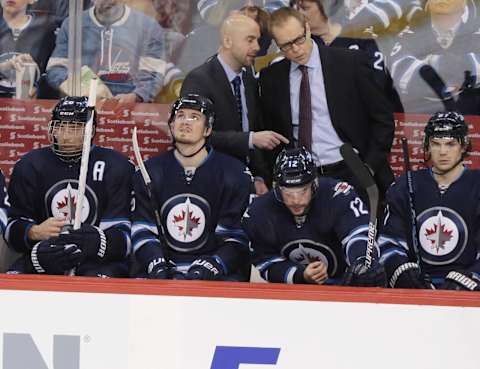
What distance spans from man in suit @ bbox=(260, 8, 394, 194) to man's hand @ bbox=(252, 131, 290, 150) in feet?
0.23

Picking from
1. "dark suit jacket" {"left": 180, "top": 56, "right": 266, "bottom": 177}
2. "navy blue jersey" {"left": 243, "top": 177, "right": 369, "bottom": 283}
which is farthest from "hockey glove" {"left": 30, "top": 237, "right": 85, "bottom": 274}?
"dark suit jacket" {"left": 180, "top": 56, "right": 266, "bottom": 177}

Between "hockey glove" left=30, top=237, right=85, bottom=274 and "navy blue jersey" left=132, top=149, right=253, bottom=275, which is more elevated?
"navy blue jersey" left=132, top=149, right=253, bottom=275

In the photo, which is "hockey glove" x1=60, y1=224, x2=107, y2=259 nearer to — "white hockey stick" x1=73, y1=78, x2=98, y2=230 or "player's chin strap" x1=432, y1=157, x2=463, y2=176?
"white hockey stick" x1=73, y1=78, x2=98, y2=230

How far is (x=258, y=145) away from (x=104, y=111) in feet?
2.49

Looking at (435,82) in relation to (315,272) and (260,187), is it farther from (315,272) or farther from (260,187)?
(315,272)

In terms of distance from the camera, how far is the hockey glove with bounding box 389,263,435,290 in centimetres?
442

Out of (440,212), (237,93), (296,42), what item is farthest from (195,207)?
(440,212)

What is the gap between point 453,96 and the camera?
5379mm

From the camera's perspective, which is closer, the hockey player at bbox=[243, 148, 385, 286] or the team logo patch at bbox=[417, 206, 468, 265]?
the hockey player at bbox=[243, 148, 385, 286]

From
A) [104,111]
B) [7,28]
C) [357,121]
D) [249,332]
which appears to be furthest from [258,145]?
[249,332]

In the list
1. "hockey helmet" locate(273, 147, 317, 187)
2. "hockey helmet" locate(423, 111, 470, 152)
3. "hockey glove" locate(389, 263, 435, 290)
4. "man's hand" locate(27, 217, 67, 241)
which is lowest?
"hockey glove" locate(389, 263, 435, 290)

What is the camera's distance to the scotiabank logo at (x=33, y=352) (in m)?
3.53

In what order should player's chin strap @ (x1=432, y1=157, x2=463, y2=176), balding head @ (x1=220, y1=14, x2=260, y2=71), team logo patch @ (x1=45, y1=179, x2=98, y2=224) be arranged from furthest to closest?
balding head @ (x1=220, y1=14, x2=260, y2=71) → team logo patch @ (x1=45, y1=179, x2=98, y2=224) → player's chin strap @ (x1=432, y1=157, x2=463, y2=176)

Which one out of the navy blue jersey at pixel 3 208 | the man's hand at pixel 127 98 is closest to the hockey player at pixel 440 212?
the man's hand at pixel 127 98
